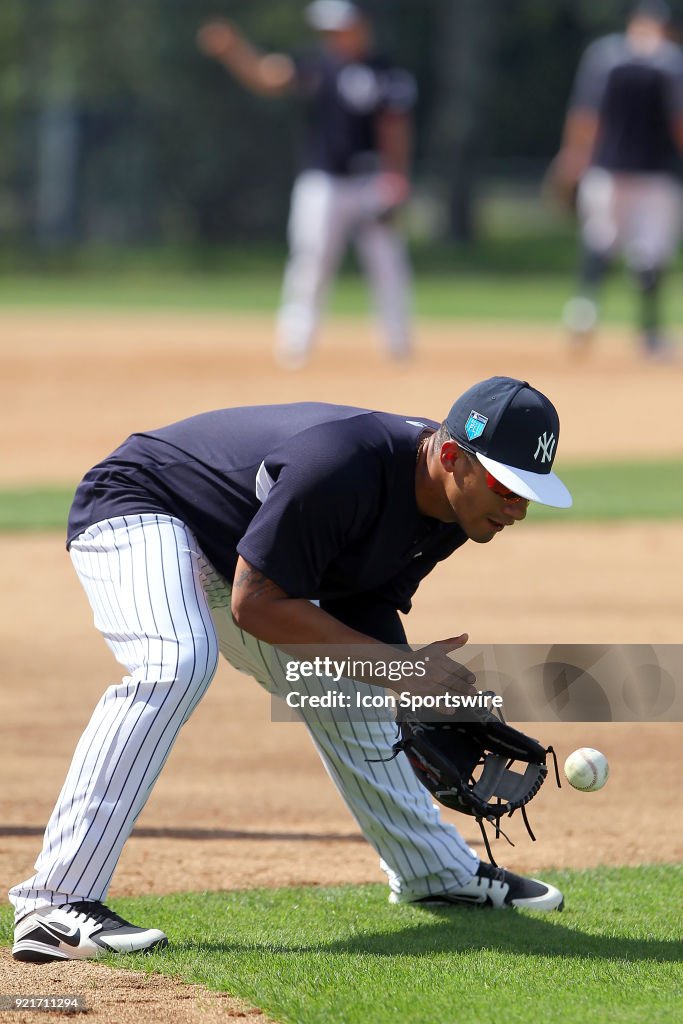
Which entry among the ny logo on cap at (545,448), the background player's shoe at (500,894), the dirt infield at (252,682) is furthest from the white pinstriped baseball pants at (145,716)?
the ny logo on cap at (545,448)

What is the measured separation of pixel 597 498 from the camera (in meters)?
9.95

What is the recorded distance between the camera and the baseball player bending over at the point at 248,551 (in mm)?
3697

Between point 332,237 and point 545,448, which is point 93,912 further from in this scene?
point 332,237

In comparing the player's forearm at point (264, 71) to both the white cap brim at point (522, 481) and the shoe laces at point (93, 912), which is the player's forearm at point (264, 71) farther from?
the shoe laces at point (93, 912)

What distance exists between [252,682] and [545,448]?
320cm

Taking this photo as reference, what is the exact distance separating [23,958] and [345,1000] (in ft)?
2.48

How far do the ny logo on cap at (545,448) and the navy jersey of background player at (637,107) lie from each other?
10.9m

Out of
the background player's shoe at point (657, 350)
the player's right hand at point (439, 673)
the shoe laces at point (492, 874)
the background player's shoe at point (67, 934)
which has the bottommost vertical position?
the shoe laces at point (492, 874)

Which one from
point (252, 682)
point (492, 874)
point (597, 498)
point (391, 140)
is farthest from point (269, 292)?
point (492, 874)

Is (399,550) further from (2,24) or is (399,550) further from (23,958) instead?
(2,24)

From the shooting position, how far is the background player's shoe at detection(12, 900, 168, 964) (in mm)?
3801

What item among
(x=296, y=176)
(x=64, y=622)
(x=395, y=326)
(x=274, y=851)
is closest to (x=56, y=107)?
(x=296, y=176)

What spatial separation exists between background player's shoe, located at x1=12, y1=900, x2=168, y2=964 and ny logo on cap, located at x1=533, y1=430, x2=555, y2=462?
142cm

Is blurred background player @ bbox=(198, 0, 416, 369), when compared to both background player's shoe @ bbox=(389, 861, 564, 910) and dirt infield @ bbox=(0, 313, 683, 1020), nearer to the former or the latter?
dirt infield @ bbox=(0, 313, 683, 1020)
